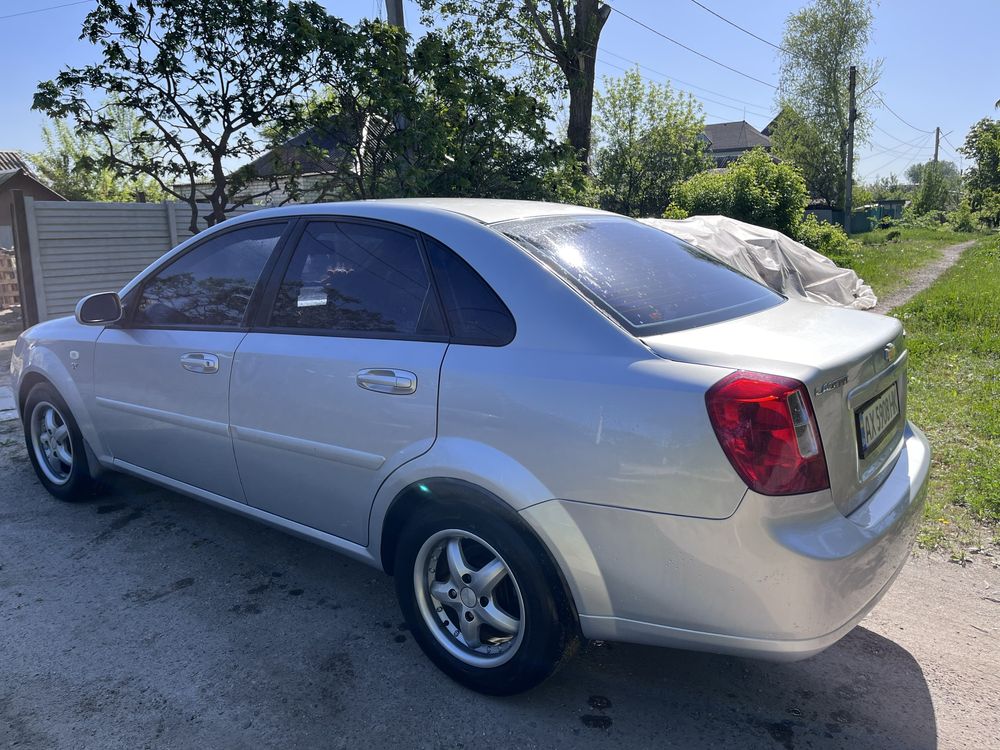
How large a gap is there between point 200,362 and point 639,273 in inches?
78.2

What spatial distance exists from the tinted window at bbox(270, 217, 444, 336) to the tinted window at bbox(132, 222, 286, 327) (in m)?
0.26

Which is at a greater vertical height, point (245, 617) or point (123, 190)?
point (123, 190)

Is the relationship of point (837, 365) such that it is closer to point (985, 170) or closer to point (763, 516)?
point (763, 516)

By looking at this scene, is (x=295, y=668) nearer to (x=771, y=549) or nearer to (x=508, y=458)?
(x=508, y=458)

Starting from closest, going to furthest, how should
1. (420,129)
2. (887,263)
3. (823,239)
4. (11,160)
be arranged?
(420,129)
(887,263)
(823,239)
(11,160)

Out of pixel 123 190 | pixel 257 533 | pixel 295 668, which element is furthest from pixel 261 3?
pixel 123 190

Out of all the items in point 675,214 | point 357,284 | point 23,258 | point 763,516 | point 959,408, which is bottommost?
point 959,408

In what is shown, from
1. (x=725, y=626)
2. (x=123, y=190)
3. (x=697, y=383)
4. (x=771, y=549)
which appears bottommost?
(x=725, y=626)

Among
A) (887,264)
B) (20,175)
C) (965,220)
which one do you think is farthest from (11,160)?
(965,220)

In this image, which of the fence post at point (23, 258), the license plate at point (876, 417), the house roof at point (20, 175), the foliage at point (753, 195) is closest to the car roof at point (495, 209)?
the license plate at point (876, 417)

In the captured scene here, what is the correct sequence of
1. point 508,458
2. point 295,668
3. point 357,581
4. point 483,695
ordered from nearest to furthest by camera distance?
1. point 508,458
2. point 483,695
3. point 295,668
4. point 357,581

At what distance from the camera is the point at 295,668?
116 inches

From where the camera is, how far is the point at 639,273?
9.51 ft

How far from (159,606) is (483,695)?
158 cm
